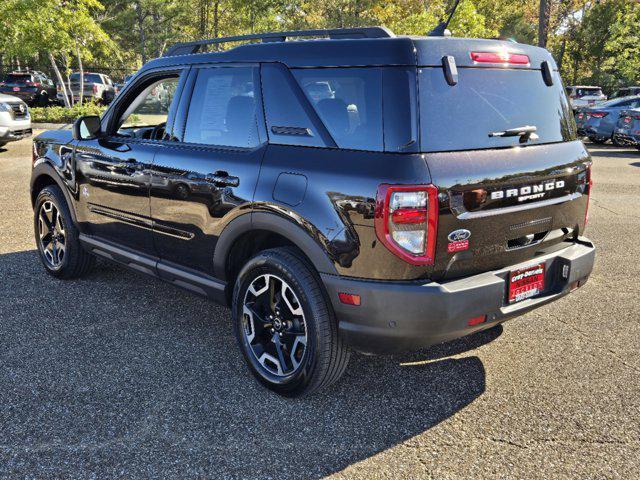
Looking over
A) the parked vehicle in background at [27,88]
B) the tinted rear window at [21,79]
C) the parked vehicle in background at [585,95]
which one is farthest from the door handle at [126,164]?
the parked vehicle in background at [585,95]

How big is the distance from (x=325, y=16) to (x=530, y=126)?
4531cm

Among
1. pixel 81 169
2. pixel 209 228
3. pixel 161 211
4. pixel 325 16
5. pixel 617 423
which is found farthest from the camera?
pixel 325 16

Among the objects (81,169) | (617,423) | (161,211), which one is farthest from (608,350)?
(81,169)

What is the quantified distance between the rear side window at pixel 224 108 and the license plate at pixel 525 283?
1559mm

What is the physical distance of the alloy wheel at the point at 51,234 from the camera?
4.98 m

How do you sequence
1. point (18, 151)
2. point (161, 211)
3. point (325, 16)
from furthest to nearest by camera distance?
point (325, 16) < point (18, 151) < point (161, 211)

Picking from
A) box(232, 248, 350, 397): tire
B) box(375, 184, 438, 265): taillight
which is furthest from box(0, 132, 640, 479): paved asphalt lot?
box(375, 184, 438, 265): taillight

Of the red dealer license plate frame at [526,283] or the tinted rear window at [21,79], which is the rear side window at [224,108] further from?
the tinted rear window at [21,79]

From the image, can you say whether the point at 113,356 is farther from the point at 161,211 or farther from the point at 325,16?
the point at 325,16

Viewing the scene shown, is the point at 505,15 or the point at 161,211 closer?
the point at 161,211

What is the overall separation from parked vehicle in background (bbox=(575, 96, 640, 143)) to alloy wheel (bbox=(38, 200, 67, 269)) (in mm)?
15760

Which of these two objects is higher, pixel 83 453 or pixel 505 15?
pixel 505 15

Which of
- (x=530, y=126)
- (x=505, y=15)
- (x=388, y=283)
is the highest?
(x=505, y=15)

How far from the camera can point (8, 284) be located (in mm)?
4895
